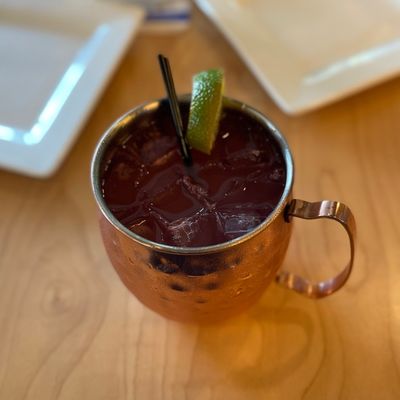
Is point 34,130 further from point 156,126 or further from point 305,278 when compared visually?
point 305,278

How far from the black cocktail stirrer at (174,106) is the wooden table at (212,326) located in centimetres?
24

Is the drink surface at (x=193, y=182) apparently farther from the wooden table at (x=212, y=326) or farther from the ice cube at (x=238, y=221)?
the wooden table at (x=212, y=326)

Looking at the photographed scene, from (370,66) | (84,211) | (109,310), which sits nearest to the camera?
(109,310)

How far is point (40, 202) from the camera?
0.93 metres

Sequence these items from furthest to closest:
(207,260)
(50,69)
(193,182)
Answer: (50,69) < (193,182) < (207,260)

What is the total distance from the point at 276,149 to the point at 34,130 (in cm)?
50

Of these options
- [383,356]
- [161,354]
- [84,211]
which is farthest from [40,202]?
[383,356]

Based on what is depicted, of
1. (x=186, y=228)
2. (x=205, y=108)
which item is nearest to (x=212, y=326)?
(x=186, y=228)

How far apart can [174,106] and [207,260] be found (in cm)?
20

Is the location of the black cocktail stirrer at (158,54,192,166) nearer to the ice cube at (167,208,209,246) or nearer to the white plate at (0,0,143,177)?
the ice cube at (167,208,209,246)

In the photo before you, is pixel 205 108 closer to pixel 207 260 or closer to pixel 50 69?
pixel 207 260

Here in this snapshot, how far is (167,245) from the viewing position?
589 mm

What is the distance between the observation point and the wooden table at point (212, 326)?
73 cm

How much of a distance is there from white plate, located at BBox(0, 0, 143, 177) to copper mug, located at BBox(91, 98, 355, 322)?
301 mm
